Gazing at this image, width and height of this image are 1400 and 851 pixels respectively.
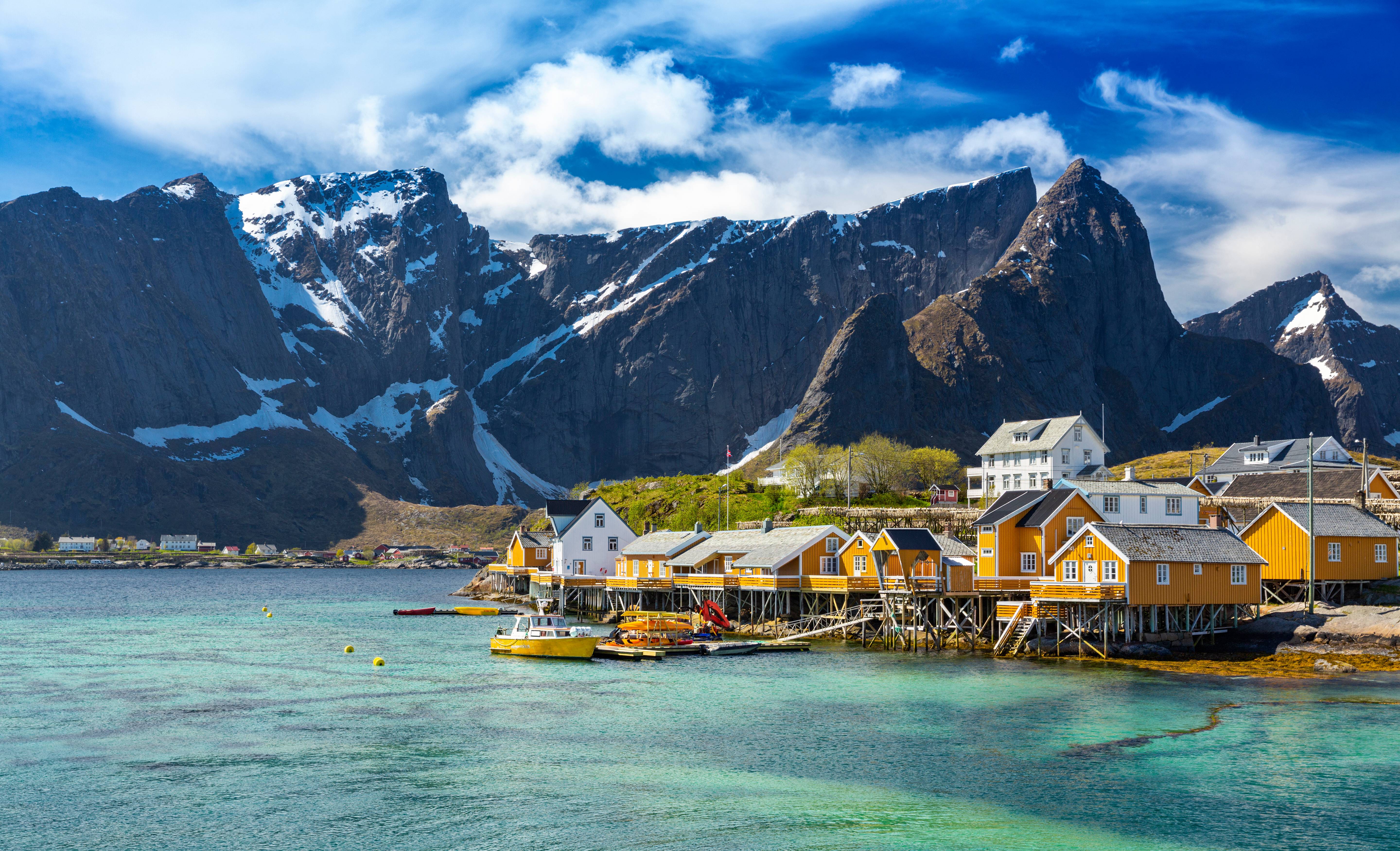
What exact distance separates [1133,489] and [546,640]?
141 feet

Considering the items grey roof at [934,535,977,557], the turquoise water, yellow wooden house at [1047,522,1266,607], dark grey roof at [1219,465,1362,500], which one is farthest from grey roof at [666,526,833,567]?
dark grey roof at [1219,465,1362,500]

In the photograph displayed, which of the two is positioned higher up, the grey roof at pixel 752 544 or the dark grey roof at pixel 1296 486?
the dark grey roof at pixel 1296 486

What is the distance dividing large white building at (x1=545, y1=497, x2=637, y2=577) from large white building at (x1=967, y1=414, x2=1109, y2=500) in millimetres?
39177

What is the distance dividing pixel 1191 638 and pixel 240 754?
49.6 metres

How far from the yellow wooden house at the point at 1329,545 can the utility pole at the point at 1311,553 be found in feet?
0.67

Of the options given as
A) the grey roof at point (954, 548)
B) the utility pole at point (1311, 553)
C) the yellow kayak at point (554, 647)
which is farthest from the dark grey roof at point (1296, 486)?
the yellow kayak at point (554, 647)

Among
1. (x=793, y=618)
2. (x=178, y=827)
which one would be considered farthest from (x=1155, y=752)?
(x=793, y=618)

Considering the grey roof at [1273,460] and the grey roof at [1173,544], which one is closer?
the grey roof at [1173,544]

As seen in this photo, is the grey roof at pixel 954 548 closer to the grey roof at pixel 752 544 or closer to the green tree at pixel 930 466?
the grey roof at pixel 752 544

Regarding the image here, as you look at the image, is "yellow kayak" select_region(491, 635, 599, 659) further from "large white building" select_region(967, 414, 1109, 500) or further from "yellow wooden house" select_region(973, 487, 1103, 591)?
"large white building" select_region(967, 414, 1109, 500)

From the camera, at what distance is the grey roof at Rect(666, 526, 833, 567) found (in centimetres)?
8412

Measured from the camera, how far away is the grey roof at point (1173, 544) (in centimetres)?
6103

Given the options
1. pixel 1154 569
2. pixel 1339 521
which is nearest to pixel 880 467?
pixel 1339 521

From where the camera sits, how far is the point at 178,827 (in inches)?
1170
